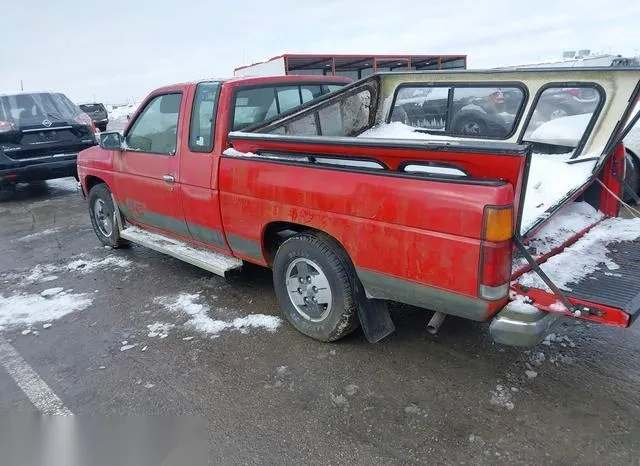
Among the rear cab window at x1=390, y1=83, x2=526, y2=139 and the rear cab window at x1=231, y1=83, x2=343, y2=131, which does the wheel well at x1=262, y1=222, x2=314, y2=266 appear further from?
the rear cab window at x1=390, y1=83, x2=526, y2=139

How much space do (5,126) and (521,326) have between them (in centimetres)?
917

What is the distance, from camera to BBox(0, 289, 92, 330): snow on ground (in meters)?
4.30

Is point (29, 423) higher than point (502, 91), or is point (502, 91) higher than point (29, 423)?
point (502, 91)

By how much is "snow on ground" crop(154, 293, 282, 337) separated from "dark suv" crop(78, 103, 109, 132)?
19.5 meters

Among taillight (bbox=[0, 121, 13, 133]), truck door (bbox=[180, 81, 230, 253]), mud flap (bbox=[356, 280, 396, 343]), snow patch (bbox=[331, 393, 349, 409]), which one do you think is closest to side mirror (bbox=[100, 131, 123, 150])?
truck door (bbox=[180, 81, 230, 253])

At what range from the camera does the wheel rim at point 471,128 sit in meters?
4.56

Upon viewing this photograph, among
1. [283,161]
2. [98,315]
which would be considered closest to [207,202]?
[283,161]

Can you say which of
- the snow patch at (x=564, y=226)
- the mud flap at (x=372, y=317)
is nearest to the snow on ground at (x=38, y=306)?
the mud flap at (x=372, y=317)

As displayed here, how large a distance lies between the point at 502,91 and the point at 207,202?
8.71ft

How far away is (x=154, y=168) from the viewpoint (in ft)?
15.1

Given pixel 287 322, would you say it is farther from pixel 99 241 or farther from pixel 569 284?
pixel 99 241

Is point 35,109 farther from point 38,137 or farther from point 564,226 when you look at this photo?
point 564,226

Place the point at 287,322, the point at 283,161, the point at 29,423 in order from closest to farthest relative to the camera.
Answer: the point at 29,423 → the point at 283,161 → the point at 287,322

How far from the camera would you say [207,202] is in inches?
158
